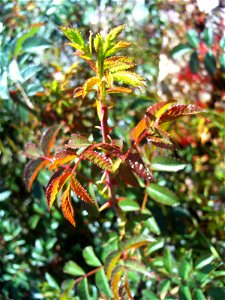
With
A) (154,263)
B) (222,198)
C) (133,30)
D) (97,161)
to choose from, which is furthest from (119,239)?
(133,30)

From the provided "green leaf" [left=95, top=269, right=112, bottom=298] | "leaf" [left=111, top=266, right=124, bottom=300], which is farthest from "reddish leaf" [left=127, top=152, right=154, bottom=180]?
"green leaf" [left=95, top=269, right=112, bottom=298]

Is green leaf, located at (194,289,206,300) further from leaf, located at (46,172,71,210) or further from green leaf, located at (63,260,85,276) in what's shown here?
leaf, located at (46,172,71,210)

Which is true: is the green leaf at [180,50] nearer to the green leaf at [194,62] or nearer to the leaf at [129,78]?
the green leaf at [194,62]

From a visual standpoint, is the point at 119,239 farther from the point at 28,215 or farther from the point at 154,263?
the point at 28,215

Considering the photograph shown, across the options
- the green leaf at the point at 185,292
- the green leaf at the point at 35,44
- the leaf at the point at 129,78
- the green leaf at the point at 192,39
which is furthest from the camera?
the green leaf at the point at 192,39

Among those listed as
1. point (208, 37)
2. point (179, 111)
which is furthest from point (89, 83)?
point (208, 37)

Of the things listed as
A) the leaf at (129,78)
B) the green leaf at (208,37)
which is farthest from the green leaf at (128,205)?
the green leaf at (208,37)

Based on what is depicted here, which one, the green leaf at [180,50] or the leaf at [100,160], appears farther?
the green leaf at [180,50]

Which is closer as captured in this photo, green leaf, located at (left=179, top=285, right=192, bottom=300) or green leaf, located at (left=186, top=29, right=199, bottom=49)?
green leaf, located at (left=179, top=285, right=192, bottom=300)
